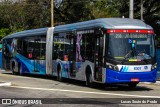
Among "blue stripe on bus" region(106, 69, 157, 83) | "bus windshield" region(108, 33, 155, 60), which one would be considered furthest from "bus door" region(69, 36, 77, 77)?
"blue stripe on bus" region(106, 69, 157, 83)

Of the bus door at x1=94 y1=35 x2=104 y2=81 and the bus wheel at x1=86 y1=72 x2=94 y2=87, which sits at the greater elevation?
the bus door at x1=94 y1=35 x2=104 y2=81

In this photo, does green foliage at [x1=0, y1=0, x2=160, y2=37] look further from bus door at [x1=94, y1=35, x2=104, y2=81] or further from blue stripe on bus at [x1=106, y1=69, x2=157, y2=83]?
blue stripe on bus at [x1=106, y1=69, x2=157, y2=83]

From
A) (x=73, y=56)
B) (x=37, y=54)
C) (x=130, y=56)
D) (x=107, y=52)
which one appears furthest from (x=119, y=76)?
(x=37, y=54)

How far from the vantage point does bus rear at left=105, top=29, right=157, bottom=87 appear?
18.2m

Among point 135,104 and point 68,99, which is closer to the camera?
point 135,104

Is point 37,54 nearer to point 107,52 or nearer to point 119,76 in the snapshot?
point 107,52

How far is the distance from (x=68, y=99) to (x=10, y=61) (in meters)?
19.3

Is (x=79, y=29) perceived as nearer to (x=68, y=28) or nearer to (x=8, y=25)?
(x=68, y=28)

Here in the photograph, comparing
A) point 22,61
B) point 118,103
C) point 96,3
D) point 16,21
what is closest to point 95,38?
point 118,103

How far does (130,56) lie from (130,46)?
1.40 feet

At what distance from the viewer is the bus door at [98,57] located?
18775mm

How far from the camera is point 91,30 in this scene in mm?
20125

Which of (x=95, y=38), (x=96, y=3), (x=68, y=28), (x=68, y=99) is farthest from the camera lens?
(x=96, y=3)

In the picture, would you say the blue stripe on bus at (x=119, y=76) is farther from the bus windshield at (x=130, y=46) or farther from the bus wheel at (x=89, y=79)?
the bus wheel at (x=89, y=79)
